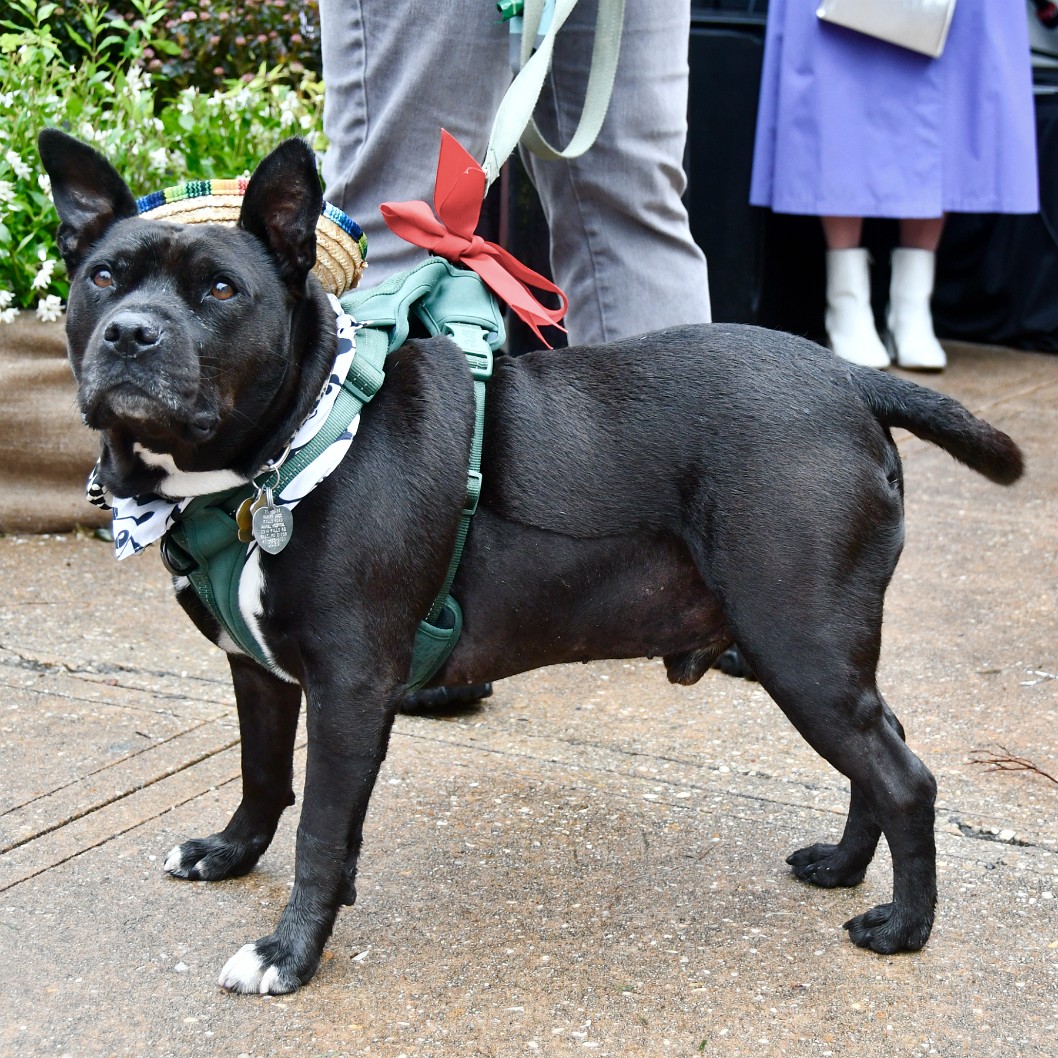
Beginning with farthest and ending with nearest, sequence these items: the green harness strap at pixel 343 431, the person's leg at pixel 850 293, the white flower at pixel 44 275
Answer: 1. the person's leg at pixel 850 293
2. the white flower at pixel 44 275
3. the green harness strap at pixel 343 431

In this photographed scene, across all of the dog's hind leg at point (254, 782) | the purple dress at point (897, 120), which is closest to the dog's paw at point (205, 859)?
the dog's hind leg at point (254, 782)

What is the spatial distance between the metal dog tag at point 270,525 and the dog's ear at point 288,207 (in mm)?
382

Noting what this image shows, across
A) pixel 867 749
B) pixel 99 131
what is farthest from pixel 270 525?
pixel 99 131

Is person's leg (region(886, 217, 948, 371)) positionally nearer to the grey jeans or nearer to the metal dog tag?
the grey jeans

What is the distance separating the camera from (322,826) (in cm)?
245

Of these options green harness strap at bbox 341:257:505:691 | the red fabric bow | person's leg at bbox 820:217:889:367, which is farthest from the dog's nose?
person's leg at bbox 820:217:889:367

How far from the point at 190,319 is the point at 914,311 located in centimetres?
528

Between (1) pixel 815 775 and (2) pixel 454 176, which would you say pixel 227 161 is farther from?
(1) pixel 815 775

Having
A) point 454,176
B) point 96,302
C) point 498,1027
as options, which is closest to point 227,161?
point 454,176

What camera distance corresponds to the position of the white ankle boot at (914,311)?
6.91 metres

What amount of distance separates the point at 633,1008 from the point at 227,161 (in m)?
3.58

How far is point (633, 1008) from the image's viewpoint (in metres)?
2.39

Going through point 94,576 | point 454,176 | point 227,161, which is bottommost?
point 94,576

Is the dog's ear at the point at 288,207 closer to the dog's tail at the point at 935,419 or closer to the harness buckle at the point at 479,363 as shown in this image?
the harness buckle at the point at 479,363
